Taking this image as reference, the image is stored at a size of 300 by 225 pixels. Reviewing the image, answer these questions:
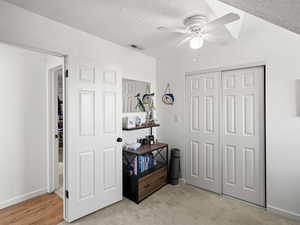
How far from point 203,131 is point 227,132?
1.26 ft

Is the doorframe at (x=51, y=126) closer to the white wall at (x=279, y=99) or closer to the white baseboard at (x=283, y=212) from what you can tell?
the white wall at (x=279, y=99)

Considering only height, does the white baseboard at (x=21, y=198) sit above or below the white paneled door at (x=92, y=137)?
below

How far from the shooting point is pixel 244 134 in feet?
8.37

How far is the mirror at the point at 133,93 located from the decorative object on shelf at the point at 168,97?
363 millimetres

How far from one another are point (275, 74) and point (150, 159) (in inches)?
85.7

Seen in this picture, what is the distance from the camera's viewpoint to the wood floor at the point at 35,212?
6.84 feet

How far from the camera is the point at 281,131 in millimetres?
2195

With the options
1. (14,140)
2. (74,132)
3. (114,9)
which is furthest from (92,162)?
(114,9)

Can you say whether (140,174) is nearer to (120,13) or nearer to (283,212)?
(283,212)

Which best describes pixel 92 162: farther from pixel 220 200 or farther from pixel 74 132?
pixel 220 200

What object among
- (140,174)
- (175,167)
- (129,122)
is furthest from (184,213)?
(129,122)

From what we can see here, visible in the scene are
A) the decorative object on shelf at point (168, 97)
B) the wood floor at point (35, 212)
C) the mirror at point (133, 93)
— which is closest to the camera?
the wood floor at point (35, 212)

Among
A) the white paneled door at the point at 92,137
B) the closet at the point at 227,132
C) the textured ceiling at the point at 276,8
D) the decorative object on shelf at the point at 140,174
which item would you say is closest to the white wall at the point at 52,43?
the white paneled door at the point at 92,137

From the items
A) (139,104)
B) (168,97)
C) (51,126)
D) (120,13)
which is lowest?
(51,126)
